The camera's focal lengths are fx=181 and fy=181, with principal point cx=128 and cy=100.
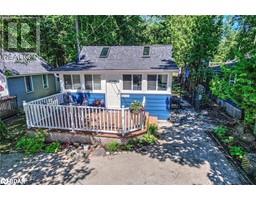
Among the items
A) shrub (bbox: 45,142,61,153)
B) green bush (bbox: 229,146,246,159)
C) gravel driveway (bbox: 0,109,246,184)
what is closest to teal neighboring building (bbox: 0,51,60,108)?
shrub (bbox: 45,142,61,153)

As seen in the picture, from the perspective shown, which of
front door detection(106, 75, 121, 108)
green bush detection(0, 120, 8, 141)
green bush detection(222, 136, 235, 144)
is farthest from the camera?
front door detection(106, 75, 121, 108)

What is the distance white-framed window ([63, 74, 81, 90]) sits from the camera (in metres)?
9.01

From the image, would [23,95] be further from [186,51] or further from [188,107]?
[186,51]

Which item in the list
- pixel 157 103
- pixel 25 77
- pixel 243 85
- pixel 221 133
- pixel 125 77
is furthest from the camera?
Answer: pixel 25 77

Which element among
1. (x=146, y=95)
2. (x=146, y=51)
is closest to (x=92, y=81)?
(x=146, y=95)

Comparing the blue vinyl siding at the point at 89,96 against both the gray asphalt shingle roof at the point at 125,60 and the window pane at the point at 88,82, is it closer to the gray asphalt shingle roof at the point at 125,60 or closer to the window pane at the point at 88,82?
the window pane at the point at 88,82

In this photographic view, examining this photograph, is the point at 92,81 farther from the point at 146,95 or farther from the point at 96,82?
the point at 146,95

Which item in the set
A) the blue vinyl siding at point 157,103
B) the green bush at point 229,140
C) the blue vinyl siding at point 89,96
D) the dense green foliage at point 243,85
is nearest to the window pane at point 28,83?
the blue vinyl siding at point 89,96

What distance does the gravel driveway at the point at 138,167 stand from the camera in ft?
14.1

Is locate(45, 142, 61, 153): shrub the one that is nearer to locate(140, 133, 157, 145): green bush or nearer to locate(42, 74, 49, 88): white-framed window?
locate(140, 133, 157, 145): green bush

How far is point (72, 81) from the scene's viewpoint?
9.11m

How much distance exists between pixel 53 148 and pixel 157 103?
Result: 470cm
